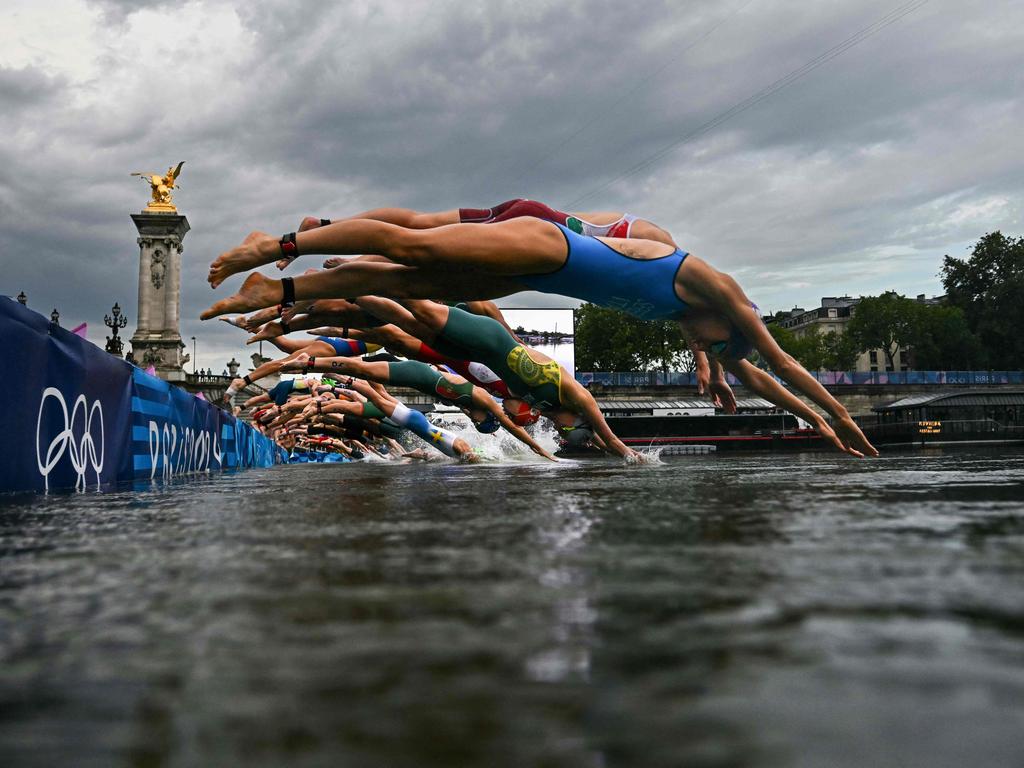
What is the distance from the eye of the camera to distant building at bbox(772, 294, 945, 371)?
297 feet

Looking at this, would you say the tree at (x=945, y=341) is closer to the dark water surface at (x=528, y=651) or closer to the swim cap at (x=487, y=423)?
the swim cap at (x=487, y=423)

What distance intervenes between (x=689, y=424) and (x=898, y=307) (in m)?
32.2

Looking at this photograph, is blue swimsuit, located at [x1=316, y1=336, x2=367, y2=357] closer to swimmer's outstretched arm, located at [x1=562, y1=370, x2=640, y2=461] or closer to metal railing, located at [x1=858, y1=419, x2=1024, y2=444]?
swimmer's outstretched arm, located at [x1=562, y1=370, x2=640, y2=461]

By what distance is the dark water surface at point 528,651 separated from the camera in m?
0.55

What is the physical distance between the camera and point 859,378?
60250mm

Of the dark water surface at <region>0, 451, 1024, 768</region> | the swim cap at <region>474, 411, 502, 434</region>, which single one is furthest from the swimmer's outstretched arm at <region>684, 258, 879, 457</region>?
the swim cap at <region>474, 411, 502, 434</region>

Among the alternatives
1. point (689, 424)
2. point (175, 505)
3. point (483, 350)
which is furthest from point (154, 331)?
point (175, 505)

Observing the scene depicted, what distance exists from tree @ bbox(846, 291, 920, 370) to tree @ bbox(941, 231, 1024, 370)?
4852 mm

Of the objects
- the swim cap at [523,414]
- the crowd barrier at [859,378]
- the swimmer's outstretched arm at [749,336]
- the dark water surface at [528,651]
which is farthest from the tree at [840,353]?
the dark water surface at [528,651]

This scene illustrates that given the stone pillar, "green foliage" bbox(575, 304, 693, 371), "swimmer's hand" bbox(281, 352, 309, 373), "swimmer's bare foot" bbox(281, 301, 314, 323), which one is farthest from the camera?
"green foliage" bbox(575, 304, 693, 371)

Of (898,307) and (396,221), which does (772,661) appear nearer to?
(396,221)

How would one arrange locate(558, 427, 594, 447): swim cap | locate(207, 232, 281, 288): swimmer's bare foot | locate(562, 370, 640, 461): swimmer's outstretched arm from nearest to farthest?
1. locate(207, 232, 281, 288): swimmer's bare foot
2. locate(562, 370, 640, 461): swimmer's outstretched arm
3. locate(558, 427, 594, 447): swim cap

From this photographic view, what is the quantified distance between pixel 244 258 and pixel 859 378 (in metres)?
62.0

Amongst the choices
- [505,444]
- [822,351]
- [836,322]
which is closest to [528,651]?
[505,444]
